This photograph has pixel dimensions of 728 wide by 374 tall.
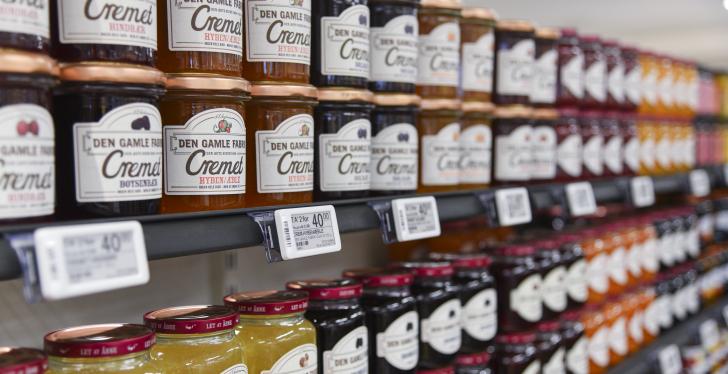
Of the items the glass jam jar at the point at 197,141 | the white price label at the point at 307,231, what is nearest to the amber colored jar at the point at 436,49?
the white price label at the point at 307,231

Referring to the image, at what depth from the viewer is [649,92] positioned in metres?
2.37

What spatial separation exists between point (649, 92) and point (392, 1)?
54.4 inches

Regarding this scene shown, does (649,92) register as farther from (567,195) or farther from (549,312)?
(549,312)

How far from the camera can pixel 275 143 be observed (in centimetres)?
104

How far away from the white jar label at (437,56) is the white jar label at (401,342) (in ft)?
1.44

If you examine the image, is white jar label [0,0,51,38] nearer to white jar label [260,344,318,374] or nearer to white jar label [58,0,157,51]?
white jar label [58,0,157,51]

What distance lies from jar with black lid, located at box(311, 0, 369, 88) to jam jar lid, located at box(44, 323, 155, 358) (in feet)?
1.58

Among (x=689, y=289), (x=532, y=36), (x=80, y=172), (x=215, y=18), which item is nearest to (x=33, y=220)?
(x=80, y=172)

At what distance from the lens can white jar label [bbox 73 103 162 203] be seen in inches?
31.3

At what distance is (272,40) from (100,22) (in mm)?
289

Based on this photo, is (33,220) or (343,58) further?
(343,58)

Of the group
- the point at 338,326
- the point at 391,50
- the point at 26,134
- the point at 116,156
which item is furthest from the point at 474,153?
the point at 26,134

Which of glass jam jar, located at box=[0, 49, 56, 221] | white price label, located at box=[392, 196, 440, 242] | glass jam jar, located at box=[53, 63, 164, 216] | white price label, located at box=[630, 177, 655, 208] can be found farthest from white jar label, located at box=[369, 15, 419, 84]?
white price label, located at box=[630, 177, 655, 208]

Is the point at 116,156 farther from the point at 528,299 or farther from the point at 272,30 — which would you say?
the point at 528,299
